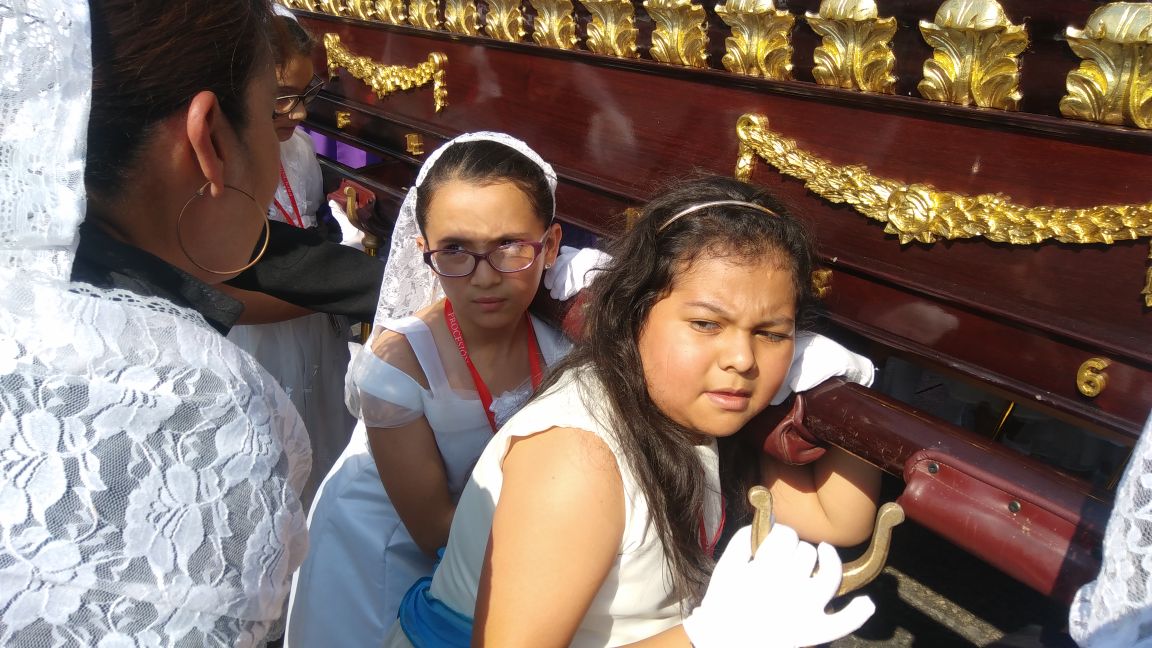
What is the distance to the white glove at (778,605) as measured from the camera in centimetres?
93

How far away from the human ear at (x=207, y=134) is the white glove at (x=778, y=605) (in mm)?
706

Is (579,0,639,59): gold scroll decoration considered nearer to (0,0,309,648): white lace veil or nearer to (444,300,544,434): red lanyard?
(444,300,544,434): red lanyard

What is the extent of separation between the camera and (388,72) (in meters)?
2.61

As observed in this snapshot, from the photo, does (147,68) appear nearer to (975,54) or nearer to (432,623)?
(432,623)

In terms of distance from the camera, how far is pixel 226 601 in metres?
0.76

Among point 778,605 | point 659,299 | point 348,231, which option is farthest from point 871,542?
point 348,231

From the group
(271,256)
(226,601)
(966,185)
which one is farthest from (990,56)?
(271,256)

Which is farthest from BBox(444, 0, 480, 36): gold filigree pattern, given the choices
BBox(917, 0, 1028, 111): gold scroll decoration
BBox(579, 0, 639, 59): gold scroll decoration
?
BBox(917, 0, 1028, 111): gold scroll decoration

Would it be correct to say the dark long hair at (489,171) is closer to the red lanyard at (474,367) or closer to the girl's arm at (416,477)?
the red lanyard at (474,367)

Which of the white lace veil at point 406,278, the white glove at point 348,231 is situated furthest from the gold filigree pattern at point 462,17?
the white glove at point 348,231

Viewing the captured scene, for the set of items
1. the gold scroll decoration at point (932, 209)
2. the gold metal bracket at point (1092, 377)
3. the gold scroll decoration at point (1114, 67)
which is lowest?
the gold metal bracket at point (1092, 377)

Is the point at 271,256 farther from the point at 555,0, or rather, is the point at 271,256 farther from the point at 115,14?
the point at 115,14

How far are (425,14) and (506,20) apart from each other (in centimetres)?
43

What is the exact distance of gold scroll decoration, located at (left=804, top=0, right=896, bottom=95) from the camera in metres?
1.25
